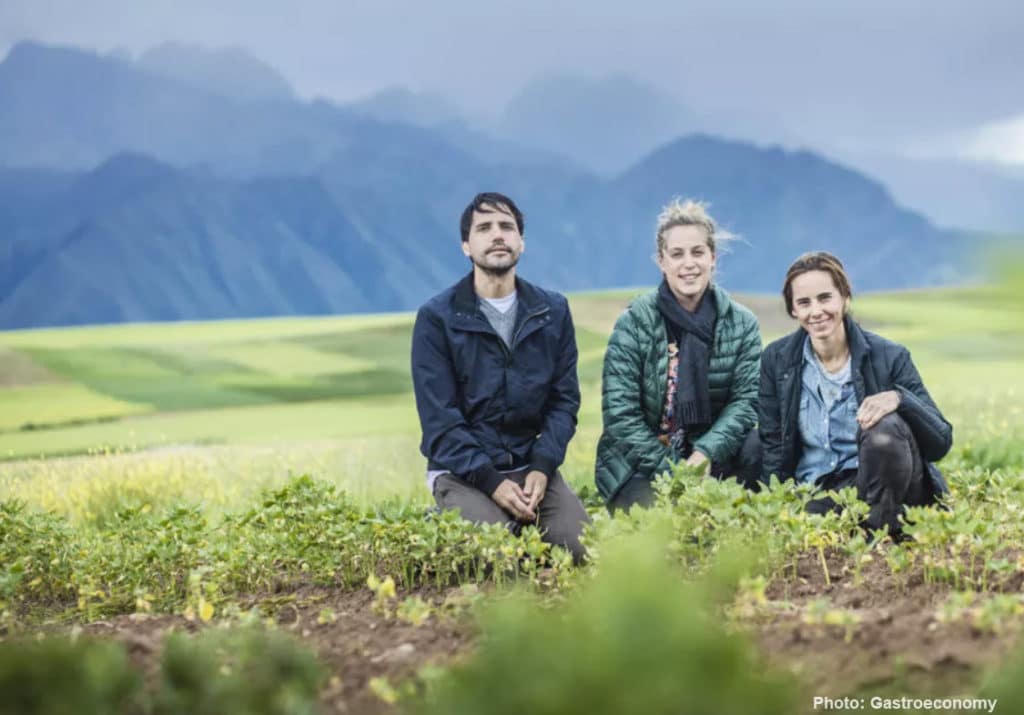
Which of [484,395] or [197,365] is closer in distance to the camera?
[484,395]

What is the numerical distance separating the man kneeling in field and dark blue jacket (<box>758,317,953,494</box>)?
2.99 feet

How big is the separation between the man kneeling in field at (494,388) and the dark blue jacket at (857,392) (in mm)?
913

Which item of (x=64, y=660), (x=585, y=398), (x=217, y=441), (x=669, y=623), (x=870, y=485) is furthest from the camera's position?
(x=585, y=398)

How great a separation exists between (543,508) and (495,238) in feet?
4.13

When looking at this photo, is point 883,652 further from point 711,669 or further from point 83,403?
point 83,403

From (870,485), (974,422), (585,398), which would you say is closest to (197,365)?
(585,398)

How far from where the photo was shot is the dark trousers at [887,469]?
4.40m

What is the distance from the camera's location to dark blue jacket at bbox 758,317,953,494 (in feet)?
14.8

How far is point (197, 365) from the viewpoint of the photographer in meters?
13.5

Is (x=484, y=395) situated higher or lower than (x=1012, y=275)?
lower

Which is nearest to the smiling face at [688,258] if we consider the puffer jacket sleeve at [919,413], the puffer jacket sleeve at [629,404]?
the puffer jacket sleeve at [629,404]

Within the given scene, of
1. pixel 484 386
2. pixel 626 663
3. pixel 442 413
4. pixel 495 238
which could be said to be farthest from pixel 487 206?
pixel 626 663

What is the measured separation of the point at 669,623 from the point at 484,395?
3.33m

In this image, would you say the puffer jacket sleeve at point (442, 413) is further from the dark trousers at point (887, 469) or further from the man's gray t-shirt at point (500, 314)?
the dark trousers at point (887, 469)
